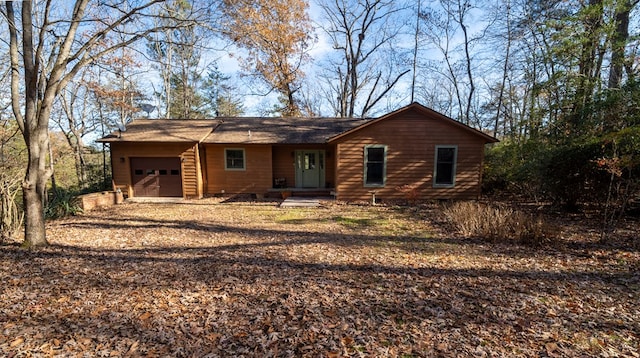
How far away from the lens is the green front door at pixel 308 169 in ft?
43.2

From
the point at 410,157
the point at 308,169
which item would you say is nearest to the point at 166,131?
the point at 308,169

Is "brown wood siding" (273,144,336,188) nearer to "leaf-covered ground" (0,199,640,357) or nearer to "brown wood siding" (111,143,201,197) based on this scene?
"brown wood siding" (111,143,201,197)

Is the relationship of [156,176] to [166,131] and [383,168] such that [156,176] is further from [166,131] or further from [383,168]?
[383,168]

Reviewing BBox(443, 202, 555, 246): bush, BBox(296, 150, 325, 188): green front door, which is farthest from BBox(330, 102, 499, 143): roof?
BBox(443, 202, 555, 246): bush

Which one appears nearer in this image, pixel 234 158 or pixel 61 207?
pixel 61 207

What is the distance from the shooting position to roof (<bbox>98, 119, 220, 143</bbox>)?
Answer: 1174cm

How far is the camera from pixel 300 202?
35.8 feet

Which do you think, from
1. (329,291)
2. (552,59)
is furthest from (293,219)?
(552,59)

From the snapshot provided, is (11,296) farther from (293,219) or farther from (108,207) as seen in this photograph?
(108,207)

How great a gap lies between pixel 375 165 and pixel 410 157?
56.4 inches

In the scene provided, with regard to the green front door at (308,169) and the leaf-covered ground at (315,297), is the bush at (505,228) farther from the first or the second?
the green front door at (308,169)

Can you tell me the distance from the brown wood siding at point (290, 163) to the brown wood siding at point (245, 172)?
553mm

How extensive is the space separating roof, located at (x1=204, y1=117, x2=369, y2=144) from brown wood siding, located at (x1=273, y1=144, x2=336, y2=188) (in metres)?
0.54

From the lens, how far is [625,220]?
739 centimetres
